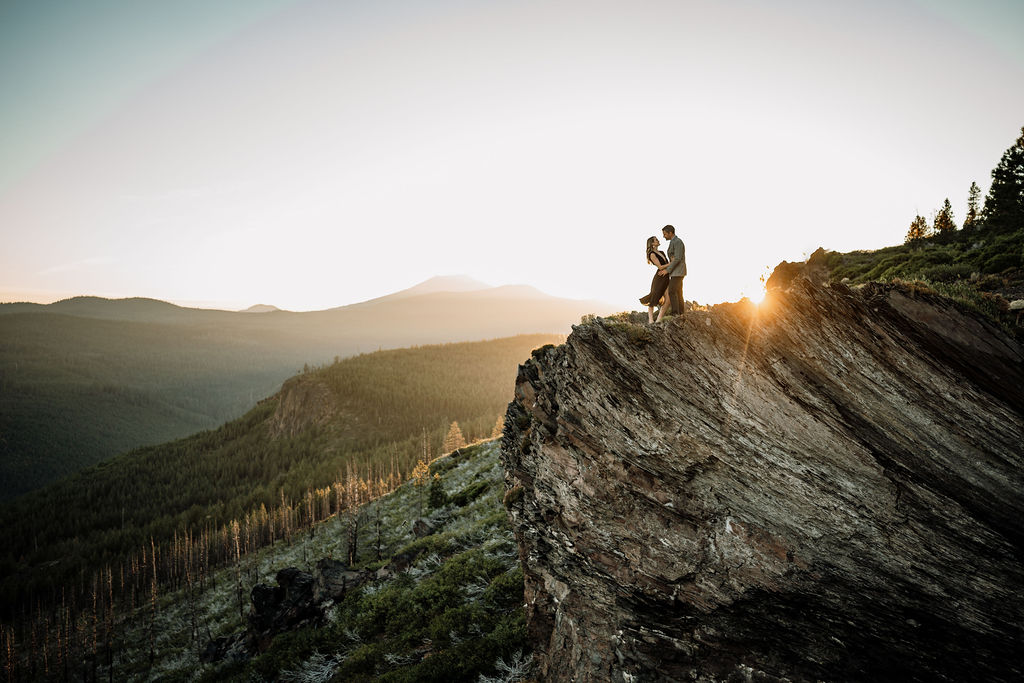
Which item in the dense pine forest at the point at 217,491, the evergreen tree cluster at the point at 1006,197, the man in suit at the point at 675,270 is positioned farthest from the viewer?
the dense pine forest at the point at 217,491

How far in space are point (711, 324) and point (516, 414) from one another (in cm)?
813

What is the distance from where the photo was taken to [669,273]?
12609mm

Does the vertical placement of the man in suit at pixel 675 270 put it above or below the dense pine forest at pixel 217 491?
above

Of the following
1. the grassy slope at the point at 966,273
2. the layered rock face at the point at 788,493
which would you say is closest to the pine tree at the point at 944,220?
the grassy slope at the point at 966,273

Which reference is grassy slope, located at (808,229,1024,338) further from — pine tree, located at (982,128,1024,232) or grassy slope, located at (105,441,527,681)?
grassy slope, located at (105,441,527,681)

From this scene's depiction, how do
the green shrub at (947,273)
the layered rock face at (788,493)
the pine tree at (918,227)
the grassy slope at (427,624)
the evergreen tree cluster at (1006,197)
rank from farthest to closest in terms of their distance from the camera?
1. the pine tree at (918,227)
2. the evergreen tree cluster at (1006,197)
3. the green shrub at (947,273)
4. the grassy slope at (427,624)
5. the layered rock face at (788,493)

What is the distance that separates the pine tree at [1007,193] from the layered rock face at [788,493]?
162 feet

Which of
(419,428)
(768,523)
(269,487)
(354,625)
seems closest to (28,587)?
(269,487)

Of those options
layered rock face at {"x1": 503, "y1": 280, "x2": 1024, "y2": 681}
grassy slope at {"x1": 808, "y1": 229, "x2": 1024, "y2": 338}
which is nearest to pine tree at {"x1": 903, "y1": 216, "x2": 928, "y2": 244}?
grassy slope at {"x1": 808, "y1": 229, "x2": 1024, "y2": 338}

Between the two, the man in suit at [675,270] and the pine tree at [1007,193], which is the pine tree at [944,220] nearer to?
the pine tree at [1007,193]

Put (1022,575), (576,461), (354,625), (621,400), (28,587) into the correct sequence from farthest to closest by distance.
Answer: (28,587) < (354,625) < (576,461) < (621,400) < (1022,575)

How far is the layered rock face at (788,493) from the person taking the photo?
30.5 ft

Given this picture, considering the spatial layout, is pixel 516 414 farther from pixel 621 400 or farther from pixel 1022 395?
pixel 1022 395

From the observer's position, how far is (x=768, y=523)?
9969 mm
